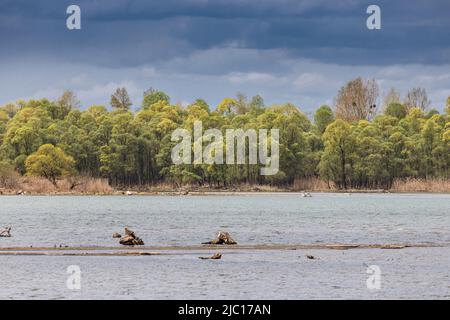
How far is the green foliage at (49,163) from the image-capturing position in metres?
178

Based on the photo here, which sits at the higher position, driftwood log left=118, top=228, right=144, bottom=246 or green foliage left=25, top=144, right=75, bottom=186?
green foliage left=25, top=144, right=75, bottom=186

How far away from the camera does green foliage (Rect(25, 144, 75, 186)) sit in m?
178

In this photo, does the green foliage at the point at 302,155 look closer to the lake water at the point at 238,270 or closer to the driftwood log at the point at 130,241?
the lake water at the point at 238,270

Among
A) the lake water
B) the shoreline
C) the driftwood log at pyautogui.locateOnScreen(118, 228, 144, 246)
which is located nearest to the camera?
the lake water

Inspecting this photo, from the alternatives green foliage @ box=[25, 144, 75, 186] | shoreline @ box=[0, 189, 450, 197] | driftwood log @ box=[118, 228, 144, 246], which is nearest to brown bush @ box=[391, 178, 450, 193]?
shoreline @ box=[0, 189, 450, 197]

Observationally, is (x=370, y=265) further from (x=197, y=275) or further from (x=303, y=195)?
(x=303, y=195)

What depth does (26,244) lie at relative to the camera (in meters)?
56.6

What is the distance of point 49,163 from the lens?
17825cm

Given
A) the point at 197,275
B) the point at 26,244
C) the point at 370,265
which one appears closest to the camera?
the point at 197,275

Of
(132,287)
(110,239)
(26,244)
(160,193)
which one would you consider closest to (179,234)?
(110,239)

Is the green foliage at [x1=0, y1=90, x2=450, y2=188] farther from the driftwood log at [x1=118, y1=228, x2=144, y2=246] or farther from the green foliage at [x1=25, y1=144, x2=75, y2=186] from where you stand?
the driftwood log at [x1=118, y1=228, x2=144, y2=246]

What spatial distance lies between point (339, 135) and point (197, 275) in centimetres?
14511

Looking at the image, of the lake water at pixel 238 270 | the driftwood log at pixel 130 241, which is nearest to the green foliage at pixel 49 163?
the lake water at pixel 238 270

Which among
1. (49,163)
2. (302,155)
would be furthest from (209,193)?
(49,163)
